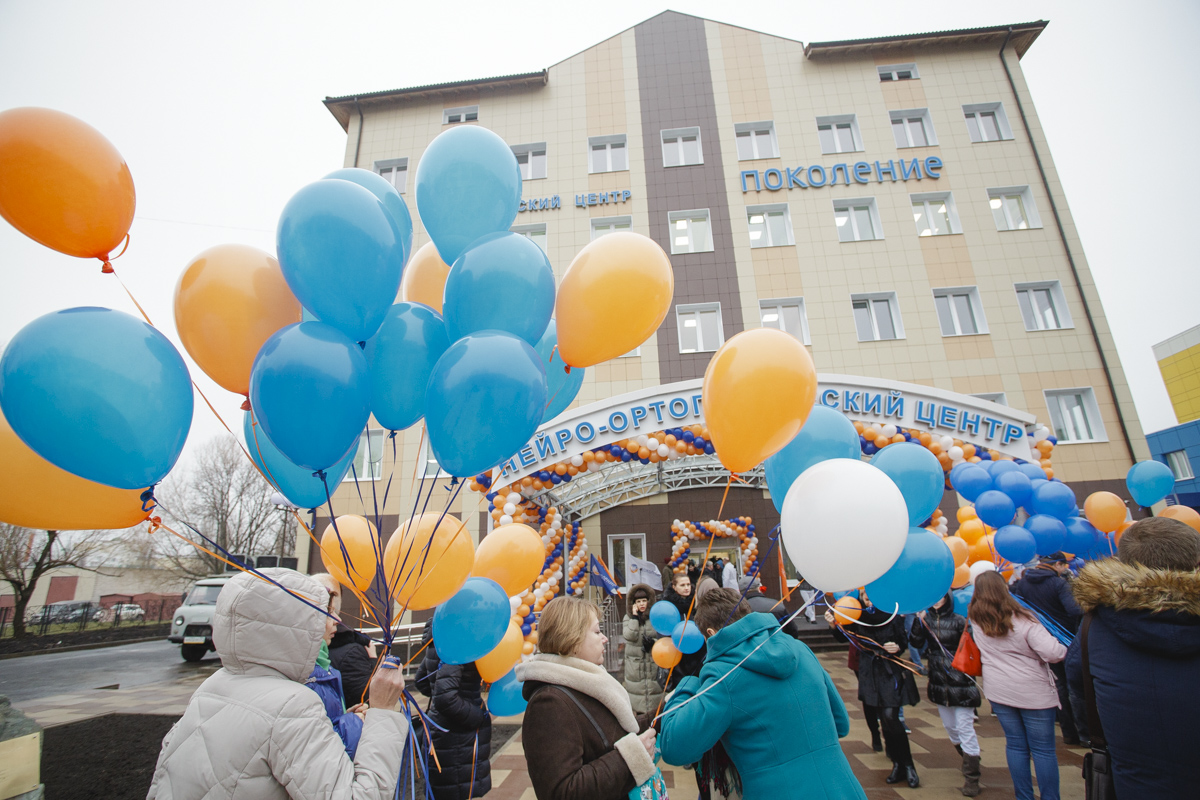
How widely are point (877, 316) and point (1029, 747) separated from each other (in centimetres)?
1112

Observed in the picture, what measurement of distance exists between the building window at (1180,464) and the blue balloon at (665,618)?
2819 cm

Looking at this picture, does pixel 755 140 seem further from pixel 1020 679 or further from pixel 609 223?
pixel 1020 679

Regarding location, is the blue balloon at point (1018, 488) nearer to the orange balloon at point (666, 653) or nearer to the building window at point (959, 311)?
the orange balloon at point (666, 653)

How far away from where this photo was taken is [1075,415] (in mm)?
11922

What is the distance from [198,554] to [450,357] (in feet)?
113

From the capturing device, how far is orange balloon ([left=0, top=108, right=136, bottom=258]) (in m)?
1.83

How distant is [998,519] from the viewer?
541 centimetres

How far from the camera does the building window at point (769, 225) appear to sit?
13523mm

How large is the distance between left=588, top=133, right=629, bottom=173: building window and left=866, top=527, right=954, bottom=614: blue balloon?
1368 centimetres

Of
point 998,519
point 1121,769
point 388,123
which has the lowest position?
point 1121,769

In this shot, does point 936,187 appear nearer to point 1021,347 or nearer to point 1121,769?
point 1021,347

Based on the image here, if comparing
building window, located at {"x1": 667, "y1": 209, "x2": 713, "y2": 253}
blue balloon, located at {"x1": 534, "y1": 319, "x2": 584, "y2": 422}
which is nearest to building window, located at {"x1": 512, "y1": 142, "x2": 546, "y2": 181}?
building window, located at {"x1": 667, "y1": 209, "x2": 713, "y2": 253}

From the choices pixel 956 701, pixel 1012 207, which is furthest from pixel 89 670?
pixel 1012 207

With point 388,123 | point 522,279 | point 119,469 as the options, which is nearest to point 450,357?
point 522,279
